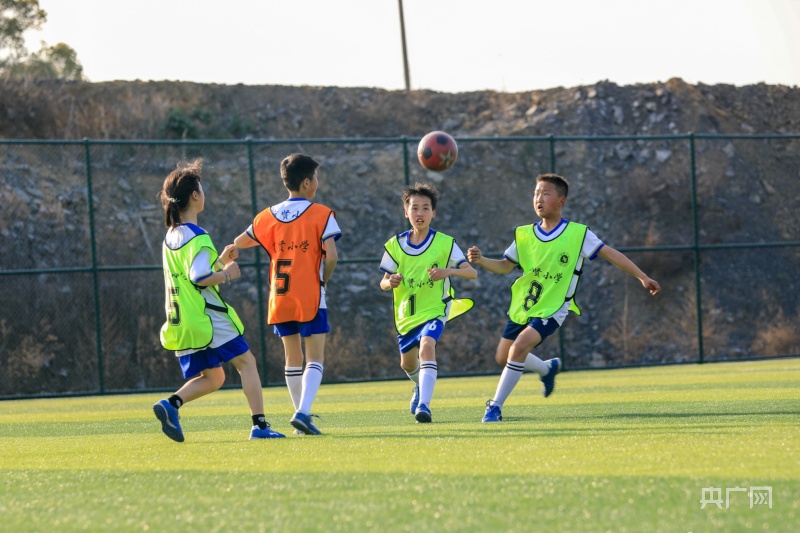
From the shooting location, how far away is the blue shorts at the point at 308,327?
21.4ft

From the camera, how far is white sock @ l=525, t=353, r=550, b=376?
26.7 feet

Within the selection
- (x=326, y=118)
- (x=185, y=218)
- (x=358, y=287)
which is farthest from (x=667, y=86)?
(x=185, y=218)

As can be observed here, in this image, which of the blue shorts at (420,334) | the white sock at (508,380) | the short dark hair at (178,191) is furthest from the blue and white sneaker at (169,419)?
the white sock at (508,380)

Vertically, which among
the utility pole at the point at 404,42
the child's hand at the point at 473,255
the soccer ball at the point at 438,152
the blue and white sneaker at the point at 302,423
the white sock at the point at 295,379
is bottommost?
the blue and white sneaker at the point at 302,423

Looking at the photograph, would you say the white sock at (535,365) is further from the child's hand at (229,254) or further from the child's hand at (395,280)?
the child's hand at (229,254)

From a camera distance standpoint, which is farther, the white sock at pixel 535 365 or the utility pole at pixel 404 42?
the utility pole at pixel 404 42

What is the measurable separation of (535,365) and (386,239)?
1536cm

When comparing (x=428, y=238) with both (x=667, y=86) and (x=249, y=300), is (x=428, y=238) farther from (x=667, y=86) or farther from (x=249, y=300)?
(x=667, y=86)

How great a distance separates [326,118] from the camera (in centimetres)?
2945

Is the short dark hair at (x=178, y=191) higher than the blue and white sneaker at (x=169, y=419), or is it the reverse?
the short dark hair at (x=178, y=191)

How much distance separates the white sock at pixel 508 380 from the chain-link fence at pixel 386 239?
34.4 feet

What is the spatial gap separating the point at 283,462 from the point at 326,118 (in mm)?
25084

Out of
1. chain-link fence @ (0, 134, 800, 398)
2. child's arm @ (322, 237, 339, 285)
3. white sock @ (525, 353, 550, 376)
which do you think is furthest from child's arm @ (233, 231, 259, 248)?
chain-link fence @ (0, 134, 800, 398)

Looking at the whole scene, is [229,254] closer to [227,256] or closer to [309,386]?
[227,256]
